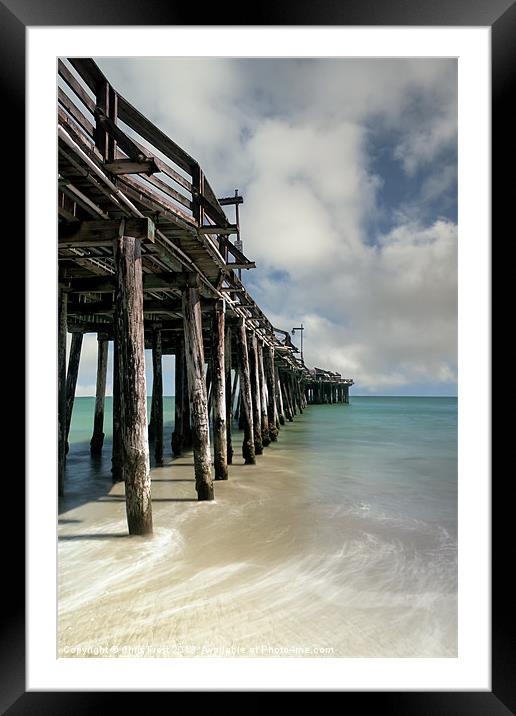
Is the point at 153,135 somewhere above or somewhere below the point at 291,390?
above

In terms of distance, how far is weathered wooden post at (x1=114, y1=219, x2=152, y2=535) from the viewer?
4102mm

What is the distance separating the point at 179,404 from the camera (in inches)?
444

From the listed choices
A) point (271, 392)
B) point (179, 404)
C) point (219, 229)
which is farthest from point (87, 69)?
point (271, 392)

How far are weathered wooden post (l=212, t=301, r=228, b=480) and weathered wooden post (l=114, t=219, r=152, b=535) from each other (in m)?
3.26

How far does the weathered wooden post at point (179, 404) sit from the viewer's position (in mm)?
10727

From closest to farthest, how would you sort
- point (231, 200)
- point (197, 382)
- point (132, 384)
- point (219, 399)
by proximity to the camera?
1. point (132, 384)
2. point (197, 382)
3. point (231, 200)
4. point (219, 399)

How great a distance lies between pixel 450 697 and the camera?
188 cm

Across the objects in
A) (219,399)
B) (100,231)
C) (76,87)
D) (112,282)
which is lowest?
(219,399)

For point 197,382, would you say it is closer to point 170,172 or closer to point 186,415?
point 170,172

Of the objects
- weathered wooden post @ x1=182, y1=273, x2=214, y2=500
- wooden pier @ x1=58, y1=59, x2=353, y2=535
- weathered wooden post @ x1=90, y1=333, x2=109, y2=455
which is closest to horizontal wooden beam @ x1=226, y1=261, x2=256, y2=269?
wooden pier @ x1=58, y1=59, x2=353, y2=535

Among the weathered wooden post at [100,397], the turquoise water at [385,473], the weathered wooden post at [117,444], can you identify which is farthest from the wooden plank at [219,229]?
the weathered wooden post at [100,397]
